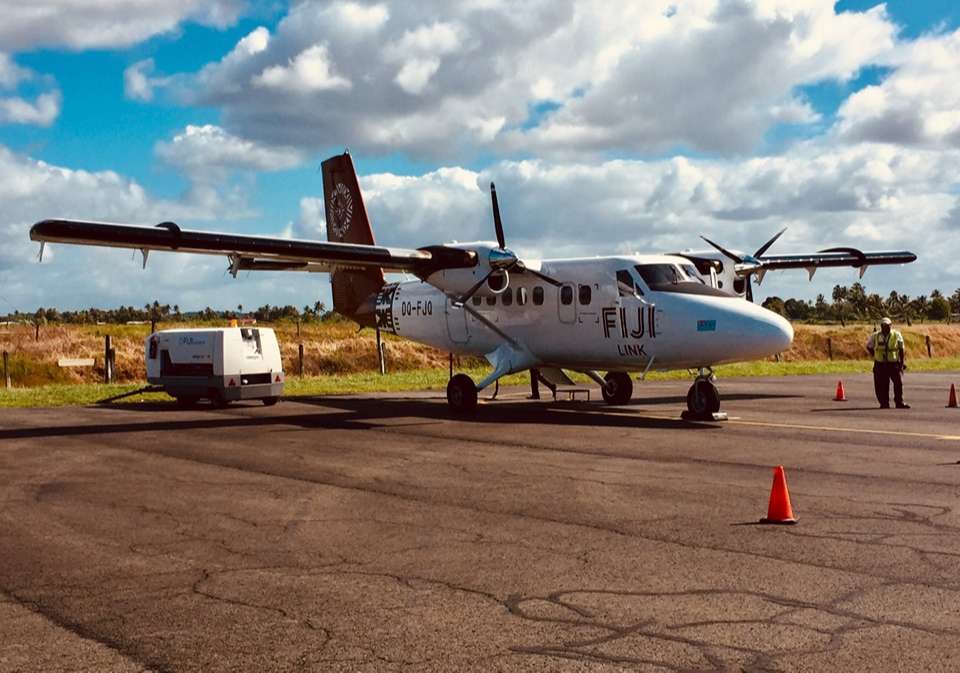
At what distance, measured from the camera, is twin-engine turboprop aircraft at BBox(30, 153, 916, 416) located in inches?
730

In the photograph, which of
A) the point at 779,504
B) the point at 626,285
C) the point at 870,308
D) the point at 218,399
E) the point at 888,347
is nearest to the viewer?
the point at 779,504

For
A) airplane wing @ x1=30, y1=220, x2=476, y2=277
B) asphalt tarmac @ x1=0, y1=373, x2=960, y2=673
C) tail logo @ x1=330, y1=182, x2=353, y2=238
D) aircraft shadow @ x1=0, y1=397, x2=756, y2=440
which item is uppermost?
tail logo @ x1=330, y1=182, x2=353, y2=238

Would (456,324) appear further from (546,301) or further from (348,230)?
(348,230)

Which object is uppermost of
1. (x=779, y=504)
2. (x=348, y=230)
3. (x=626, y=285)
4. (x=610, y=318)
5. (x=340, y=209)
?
(x=340, y=209)

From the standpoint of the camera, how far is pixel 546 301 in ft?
71.8

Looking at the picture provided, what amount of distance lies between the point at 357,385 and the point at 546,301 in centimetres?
1166

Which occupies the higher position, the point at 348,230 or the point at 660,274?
the point at 348,230

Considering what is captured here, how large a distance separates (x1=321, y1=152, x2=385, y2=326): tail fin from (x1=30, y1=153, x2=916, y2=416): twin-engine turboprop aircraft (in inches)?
4.8

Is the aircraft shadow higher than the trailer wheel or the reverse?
the reverse

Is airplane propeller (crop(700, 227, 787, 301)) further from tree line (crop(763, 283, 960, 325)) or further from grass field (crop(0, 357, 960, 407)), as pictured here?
tree line (crop(763, 283, 960, 325))

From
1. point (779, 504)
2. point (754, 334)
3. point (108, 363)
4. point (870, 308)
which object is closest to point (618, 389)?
point (754, 334)

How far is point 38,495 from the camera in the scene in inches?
460

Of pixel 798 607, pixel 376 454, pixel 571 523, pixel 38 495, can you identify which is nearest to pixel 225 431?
pixel 376 454

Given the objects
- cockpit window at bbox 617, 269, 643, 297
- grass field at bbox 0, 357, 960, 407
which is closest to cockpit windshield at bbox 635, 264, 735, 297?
cockpit window at bbox 617, 269, 643, 297
